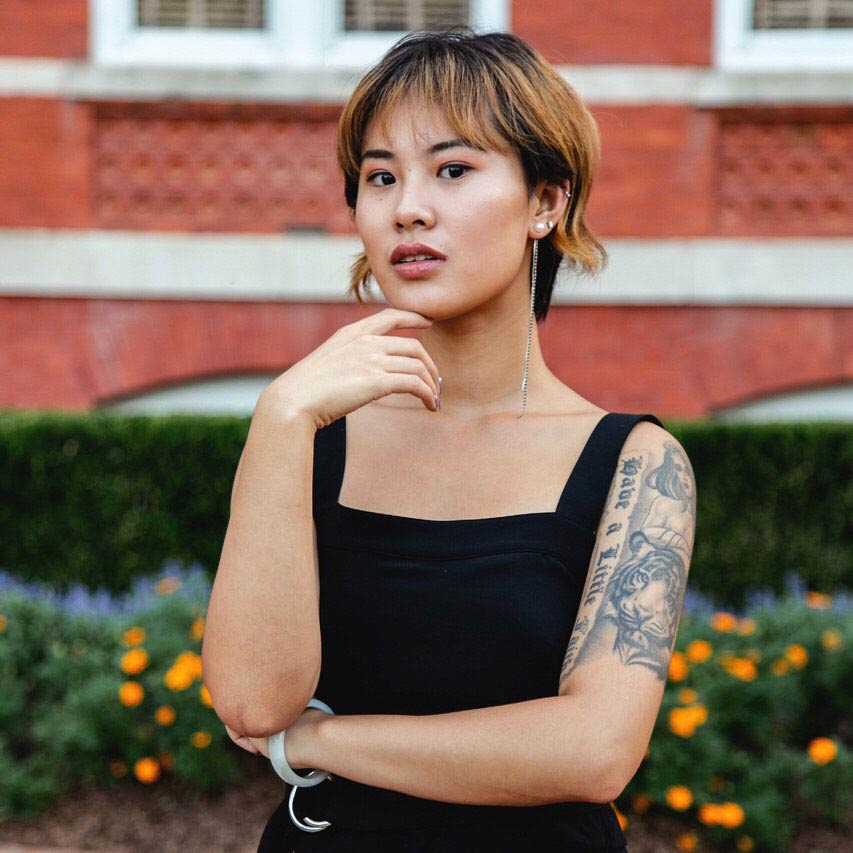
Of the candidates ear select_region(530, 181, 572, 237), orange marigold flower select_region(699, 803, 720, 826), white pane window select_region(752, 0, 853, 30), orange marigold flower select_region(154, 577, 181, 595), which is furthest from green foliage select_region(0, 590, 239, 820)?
white pane window select_region(752, 0, 853, 30)

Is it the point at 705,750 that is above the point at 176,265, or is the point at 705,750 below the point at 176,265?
below

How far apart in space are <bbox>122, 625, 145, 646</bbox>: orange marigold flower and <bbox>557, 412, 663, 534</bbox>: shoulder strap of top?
286cm

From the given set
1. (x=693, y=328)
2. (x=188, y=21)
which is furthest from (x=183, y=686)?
(x=188, y=21)

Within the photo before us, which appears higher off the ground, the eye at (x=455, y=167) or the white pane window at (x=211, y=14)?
the white pane window at (x=211, y=14)

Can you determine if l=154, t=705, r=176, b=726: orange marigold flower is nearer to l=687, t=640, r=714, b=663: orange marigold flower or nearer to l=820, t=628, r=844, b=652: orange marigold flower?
l=687, t=640, r=714, b=663: orange marigold flower

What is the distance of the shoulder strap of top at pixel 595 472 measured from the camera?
6.18 feet

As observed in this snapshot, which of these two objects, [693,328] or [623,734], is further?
[693,328]

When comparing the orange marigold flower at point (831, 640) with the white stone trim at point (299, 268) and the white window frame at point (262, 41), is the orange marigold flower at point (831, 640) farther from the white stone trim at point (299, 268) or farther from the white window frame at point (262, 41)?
the white window frame at point (262, 41)

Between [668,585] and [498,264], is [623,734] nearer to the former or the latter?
[668,585]

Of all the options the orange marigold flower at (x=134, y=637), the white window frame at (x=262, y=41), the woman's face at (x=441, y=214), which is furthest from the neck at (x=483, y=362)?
the white window frame at (x=262, y=41)

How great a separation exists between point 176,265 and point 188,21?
1740 millimetres

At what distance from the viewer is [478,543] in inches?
73.0

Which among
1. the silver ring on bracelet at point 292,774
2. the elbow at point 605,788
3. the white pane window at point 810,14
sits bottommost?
the silver ring on bracelet at point 292,774

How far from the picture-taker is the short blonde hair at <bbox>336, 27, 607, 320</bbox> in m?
1.89
